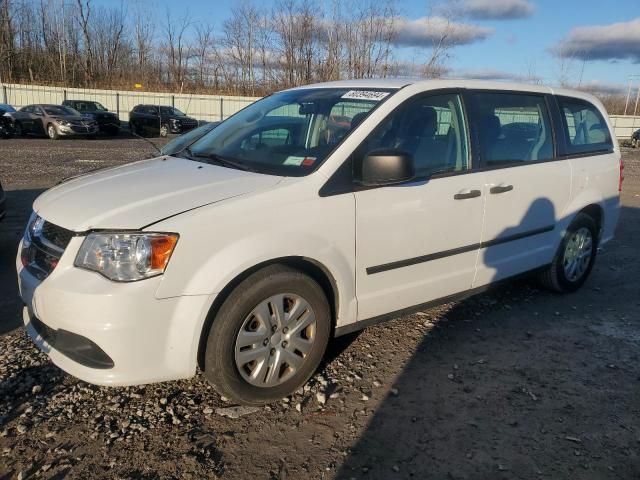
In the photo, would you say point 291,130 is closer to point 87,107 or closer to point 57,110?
point 57,110

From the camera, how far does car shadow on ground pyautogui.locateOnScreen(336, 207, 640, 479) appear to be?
2629 millimetres

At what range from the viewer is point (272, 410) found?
3.05 m

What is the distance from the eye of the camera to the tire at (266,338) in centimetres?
278

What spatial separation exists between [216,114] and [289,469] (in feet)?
114

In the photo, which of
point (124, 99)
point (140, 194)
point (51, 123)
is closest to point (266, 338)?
point (140, 194)

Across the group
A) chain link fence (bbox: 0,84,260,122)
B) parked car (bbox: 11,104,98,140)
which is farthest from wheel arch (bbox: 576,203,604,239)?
chain link fence (bbox: 0,84,260,122)

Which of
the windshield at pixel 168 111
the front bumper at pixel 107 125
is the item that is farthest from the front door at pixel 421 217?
the windshield at pixel 168 111

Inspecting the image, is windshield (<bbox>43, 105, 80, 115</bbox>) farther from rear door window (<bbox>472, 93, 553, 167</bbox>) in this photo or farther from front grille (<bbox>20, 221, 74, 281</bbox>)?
rear door window (<bbox>472, 93, 553, 167</bbox>)

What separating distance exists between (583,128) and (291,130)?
2847mm

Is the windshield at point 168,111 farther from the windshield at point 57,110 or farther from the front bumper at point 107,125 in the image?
the windshield at point 57,110

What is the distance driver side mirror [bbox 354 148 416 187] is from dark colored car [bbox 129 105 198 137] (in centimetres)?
2527

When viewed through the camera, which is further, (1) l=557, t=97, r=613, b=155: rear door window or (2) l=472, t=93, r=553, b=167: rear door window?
(1) l=557, t=97, r=613, b=155: rear door window

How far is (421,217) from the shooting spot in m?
3.41

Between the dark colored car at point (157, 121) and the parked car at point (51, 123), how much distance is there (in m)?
4.53
